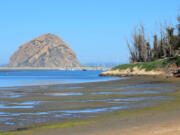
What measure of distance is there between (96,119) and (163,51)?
73.3 metres

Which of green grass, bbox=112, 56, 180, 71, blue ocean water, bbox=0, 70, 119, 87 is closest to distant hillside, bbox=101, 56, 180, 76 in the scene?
green grass, bbox=112, 56, 180, 71

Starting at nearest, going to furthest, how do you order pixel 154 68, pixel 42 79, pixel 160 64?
pixel 42 79, pixel 160 64, pixel 154 68

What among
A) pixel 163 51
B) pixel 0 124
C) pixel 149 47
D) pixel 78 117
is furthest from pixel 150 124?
pixel 149 47

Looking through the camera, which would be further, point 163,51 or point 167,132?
point 163,51

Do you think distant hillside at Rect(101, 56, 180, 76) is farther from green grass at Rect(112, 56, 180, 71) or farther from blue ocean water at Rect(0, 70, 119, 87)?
blue ocean water at Rect(0, 70, 119, 87)

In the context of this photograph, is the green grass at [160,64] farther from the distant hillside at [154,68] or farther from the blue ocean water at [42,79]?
the blue ocean water at [42,79]

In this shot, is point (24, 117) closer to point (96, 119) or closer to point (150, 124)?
point (96, 119)

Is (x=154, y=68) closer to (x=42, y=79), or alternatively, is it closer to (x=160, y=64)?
(x=160, y=64)

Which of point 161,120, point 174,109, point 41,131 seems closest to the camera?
point 41,131

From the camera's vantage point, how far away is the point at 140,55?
297 feet

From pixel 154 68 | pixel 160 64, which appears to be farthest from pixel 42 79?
pixel 160 64

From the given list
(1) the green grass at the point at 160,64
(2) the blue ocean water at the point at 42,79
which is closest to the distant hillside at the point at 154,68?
(1) the green grass at the point at 160,64

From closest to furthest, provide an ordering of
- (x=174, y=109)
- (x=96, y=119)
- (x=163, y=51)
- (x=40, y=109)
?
(x=96, y=119)
(x=174, y=109)
(x=40, y=109)
(x=163, y=51)

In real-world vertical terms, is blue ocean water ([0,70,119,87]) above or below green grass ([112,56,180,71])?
below
